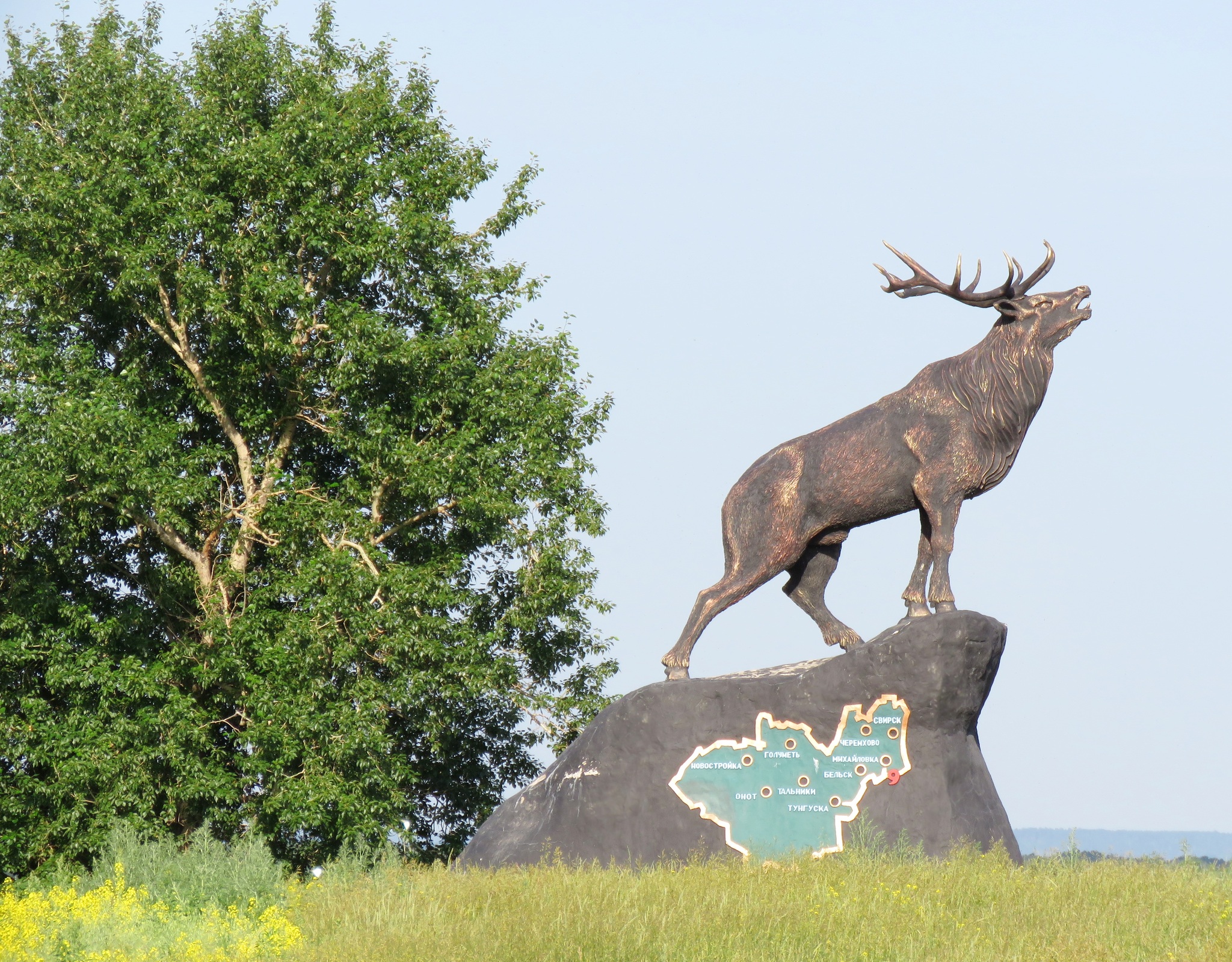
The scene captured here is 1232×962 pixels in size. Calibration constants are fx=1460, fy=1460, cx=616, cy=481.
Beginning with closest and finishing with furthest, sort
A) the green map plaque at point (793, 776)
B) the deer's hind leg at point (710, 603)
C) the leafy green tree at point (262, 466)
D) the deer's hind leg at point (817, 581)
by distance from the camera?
the green map plaque at point (793, 776), the deer's hind leg at point (710, 603), the deer's hind leg at point (817, 581), the leafy green tree at point (262, 466)

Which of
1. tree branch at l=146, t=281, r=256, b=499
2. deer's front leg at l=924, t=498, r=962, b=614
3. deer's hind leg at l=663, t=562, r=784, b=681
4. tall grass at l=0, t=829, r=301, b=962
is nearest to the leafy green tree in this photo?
tree branch at l=146, t=281, r=256, b=499

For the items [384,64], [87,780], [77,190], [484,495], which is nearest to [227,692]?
[87,780]

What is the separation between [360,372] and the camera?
60.4ft

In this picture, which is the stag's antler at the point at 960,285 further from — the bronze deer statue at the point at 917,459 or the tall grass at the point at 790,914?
the tall grass at the point at 790,914

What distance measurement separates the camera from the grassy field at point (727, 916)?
9.33m

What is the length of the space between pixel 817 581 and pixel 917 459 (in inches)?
64.3

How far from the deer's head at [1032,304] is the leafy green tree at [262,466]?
6.85m

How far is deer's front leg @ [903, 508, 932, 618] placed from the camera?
1306 cm

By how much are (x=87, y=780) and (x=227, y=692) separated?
1995mm

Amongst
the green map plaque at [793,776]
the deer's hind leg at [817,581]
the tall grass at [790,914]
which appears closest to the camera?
the tall grass at [790,914]

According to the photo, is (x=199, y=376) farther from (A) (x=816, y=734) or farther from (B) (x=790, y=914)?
(B) (x=790, y=914)

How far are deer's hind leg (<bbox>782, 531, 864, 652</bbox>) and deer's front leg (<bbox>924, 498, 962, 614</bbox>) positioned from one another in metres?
1.07

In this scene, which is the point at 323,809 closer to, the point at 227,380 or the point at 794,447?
the point at 227,380

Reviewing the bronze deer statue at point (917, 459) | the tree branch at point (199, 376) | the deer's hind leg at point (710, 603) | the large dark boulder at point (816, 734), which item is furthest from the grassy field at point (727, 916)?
the tree branch at point (199, 376)
